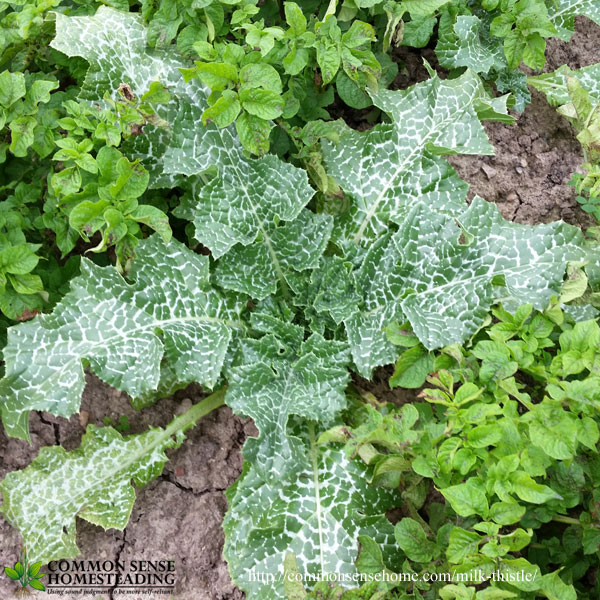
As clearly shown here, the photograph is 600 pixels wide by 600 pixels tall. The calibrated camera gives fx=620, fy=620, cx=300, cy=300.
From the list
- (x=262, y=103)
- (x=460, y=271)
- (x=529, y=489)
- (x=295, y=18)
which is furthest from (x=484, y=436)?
(x=295, y=18)

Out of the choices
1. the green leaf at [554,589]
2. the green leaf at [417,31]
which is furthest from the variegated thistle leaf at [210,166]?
the green leaf at [554,589]

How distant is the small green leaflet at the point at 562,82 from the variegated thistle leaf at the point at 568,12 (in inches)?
5.8

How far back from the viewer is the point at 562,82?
A: 254 centimetres

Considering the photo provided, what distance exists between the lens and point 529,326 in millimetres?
1881

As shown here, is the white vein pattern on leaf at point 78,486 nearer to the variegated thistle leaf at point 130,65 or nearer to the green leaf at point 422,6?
the variegated thistle leaf at point 130,65

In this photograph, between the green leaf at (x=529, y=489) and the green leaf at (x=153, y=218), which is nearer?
the green leaf at (x=529, y=489)

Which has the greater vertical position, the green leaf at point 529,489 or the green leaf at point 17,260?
the green leaf at point 529,489

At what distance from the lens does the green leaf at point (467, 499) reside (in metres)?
1.57

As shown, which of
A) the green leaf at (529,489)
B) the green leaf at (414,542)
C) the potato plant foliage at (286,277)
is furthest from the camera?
the potato plant foliage at (286,277)

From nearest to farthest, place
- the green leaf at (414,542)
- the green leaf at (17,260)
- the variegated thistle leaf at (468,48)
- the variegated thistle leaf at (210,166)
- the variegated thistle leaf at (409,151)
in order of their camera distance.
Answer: the green leaf at (414,542) < the green leaf at (17,260) < the variegated thistle leaf at (210,166) < the variegated thistle leaf at (409,151) < the variegated thistle leaf at (468,48)

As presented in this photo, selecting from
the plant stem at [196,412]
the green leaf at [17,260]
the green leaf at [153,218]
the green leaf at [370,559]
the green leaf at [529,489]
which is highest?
the green leaf at [153,218]

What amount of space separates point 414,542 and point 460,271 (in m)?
0.91

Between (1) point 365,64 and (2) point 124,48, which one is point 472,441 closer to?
(1) point 365,64

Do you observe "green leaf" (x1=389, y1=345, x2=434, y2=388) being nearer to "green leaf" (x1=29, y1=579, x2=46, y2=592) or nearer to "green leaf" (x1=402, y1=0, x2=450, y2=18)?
"green leaf" (x1=402, y1=0, x2=450, y2=18)
